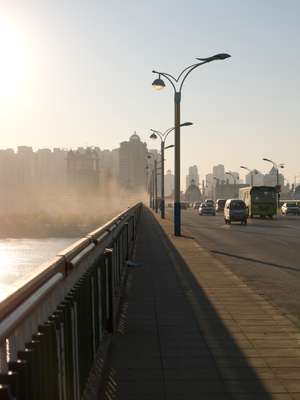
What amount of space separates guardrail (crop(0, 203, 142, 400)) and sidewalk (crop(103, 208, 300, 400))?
2.27 ft

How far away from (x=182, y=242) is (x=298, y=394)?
2005 centimetres

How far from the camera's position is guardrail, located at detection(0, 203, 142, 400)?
2709 mm

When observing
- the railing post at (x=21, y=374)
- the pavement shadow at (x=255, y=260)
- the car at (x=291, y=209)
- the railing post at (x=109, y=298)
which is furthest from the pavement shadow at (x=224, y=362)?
the car at (x=291, y=209)

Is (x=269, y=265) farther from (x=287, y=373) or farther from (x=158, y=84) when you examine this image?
(x=158, y=84)

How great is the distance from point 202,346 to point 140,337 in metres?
0.94

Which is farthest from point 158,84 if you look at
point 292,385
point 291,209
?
point 291,209

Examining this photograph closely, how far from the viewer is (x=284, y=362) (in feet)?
21.5

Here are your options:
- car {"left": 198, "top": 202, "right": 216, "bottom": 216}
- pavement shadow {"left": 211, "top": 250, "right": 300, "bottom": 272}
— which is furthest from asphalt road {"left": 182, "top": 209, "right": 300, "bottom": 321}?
car {"left": 198, "top": 202, "right": 216, "bottom": 216}

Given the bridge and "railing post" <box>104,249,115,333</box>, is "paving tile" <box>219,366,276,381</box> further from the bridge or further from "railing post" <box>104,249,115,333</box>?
"railing post" <box>104,249,115,333</box>

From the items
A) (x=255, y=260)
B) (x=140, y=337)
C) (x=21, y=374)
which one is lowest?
(x=255, y=260)

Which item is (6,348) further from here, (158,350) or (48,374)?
(158,350)

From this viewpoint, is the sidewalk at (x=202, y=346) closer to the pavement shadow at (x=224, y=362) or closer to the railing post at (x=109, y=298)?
the pavement shadow at (x=224, y=362)

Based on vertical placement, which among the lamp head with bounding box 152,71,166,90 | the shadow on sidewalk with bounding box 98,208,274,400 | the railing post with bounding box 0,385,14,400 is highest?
the lamp head with bounding box 152,71,166,90

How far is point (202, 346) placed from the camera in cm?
732
